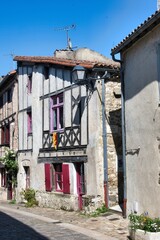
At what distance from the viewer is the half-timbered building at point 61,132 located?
42.5 ft

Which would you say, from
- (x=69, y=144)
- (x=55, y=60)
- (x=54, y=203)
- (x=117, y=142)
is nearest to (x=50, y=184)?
(x=54, y=203)

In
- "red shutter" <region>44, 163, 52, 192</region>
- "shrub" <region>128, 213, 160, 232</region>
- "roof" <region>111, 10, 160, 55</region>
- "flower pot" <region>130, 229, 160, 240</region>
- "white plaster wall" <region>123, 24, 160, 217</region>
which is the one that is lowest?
"flower pot" <region>130, 229, 160, 240</region>

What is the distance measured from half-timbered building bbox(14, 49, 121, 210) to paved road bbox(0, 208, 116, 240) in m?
1.95

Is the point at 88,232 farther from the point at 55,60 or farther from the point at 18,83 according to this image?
the point at 18,83

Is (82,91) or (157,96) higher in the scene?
(82,91)

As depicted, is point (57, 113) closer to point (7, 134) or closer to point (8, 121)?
point (8, 121)

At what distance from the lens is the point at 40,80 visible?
16.9m

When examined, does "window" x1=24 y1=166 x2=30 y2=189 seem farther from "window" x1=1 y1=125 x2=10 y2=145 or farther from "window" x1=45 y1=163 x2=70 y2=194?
"window" x1=1 y1=125 x2=10 y2=145

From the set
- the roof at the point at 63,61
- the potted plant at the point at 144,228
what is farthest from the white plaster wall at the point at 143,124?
the roof at the point at 63,61

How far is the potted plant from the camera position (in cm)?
774

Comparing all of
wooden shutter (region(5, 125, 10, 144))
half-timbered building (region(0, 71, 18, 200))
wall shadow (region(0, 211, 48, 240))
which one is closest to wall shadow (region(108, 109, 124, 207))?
wall shadow (region(0, 211, 48, 240))

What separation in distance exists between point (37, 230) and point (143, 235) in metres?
3.47

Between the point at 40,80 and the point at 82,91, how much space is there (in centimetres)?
385

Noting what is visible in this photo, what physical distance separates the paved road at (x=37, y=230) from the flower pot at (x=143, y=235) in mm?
1122
